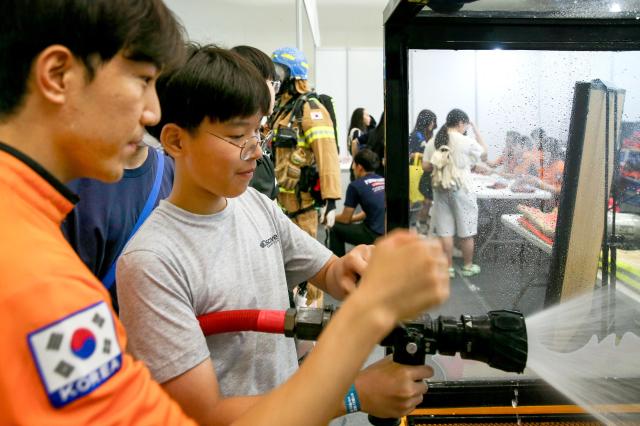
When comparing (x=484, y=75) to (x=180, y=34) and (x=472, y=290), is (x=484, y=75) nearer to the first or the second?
(x=472, y=290)

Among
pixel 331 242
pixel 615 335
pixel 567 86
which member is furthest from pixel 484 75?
pixel 331 242

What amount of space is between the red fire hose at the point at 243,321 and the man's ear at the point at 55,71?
0.49 m

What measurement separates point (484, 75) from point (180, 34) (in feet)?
2.81

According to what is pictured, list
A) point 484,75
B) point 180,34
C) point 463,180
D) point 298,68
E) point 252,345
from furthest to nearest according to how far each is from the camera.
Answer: point 298,68, point 463,180, point 484,75, point 252,345, point 180,34

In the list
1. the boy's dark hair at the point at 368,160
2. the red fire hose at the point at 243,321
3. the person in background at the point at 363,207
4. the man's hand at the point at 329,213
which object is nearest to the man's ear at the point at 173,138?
the red fire hose at the point at 243,321

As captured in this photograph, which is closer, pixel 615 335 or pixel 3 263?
pixel 3 263

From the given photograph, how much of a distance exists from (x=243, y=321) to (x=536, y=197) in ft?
3.12

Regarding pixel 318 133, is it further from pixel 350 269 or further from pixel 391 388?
pixel 391 388

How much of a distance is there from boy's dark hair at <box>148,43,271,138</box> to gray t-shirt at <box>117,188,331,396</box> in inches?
7.9

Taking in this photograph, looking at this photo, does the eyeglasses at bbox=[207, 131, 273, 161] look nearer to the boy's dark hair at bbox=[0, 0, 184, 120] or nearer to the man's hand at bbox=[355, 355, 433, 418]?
the boy's dark hair at bbox=[0, 0, 184, 120]

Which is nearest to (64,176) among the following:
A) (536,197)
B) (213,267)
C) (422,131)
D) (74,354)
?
(74,354)

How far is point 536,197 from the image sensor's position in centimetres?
143

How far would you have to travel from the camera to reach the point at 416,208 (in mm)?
1431

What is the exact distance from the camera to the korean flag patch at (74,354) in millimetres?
494
